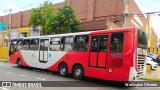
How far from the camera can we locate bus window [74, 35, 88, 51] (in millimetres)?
13670

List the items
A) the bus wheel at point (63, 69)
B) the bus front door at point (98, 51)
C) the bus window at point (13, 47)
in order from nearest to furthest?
the bus front door at point (98, 51) → the bus wheel at point (63, 69) → the bus window at point (13, 47)

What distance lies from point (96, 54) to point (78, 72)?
6.50ft

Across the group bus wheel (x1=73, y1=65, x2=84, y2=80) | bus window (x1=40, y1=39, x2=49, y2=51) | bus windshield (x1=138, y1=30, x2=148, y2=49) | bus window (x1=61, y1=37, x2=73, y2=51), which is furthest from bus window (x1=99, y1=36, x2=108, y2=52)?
bus window (x1=40, y1=39, x2=49, y2=51)

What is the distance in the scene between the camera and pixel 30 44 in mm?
18859

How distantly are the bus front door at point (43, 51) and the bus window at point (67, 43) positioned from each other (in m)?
1.97

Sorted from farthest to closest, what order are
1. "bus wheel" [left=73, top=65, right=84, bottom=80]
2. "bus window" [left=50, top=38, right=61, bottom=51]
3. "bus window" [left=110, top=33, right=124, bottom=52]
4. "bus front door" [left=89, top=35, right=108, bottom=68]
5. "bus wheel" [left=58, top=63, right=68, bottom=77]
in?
"bus window" [left=50, top=38, right=61, bottom=51] → "bus wheel" [left=58, top=63, right=68, bottom=77] → "bus wheel" [left=73, top=65, right=84, bottom=80] → "bus front door" [left=89, top=35, right=108, bottom=68] → "bus window" [left=110, top=33, right=124, bottom=52]

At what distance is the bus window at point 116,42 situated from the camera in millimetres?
11562

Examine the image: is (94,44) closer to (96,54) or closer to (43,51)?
(96,54)

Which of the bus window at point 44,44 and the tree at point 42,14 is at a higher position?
the tree at point 42,14

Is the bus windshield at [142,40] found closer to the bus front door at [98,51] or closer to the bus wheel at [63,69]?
the bus front door at [98,51]

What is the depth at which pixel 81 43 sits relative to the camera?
14.0 meters

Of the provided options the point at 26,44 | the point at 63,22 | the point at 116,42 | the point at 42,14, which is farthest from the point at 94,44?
the point at 42,14

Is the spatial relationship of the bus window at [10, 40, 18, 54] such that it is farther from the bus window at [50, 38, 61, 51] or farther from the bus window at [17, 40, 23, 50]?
the bus window at [50, 38, 61, 51]

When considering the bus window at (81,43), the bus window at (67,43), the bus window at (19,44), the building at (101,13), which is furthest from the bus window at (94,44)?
the building at (101,13)
